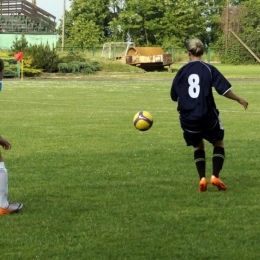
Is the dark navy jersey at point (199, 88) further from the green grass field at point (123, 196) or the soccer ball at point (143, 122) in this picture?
the soccer ball at point (143, 122)

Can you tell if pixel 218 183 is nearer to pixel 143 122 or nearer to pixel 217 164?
pixel 217 164

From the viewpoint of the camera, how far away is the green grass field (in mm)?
6040

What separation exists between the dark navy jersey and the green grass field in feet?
2.90

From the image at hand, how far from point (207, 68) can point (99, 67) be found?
139 ft

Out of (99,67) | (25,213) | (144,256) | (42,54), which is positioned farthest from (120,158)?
(99,67)

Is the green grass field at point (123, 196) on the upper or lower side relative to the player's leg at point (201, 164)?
lower

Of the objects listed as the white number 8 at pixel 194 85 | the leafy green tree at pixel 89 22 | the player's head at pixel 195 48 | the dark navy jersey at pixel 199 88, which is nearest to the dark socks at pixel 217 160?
the dark navy jersey at pixel 199 88

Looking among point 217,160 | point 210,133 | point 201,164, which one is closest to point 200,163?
point 201,164

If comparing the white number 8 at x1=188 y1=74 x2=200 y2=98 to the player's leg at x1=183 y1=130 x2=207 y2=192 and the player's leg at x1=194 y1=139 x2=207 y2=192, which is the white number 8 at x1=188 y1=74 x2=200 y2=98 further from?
the player's leg at x1=194 y1=139 x2=207 y2=192

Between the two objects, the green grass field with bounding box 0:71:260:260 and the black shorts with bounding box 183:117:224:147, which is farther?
the black shorts with bounding box 183:117:224:147

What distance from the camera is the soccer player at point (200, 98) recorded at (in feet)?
27.4

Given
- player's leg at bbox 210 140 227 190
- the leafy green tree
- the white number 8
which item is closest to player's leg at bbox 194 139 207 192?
player's leg at bbox 210 140 227 190

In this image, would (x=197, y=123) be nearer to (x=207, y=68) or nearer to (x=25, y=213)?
A: (x=207, y=68)

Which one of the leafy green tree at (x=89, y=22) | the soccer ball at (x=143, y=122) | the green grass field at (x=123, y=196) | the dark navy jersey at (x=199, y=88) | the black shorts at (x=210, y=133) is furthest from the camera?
the leafy green tree at (x=89, y=22)
